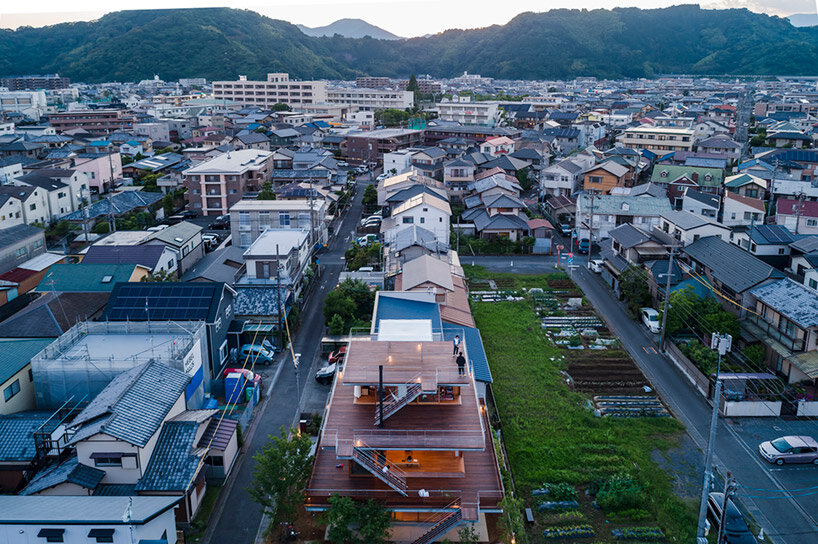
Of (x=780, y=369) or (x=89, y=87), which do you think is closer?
(x=780, y=369)

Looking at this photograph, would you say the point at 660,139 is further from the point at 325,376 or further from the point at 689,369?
the point at 325,376

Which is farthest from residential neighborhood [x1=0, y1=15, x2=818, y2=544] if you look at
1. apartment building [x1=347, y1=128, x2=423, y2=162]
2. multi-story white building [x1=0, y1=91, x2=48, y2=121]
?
multi-story white building [x1=0, y1=91, x2=48, y2=121]

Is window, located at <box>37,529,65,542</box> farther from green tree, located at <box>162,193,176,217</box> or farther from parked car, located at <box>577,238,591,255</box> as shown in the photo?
green tree, located at <box>162,193,176,217</box>

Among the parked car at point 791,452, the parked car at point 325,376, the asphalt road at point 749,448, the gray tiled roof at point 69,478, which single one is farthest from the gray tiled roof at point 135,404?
the parked car at point 791,452

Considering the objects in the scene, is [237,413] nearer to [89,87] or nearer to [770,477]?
[770,477]

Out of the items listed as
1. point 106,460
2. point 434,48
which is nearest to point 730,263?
point 106,460

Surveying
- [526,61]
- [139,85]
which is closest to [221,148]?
[139,85]

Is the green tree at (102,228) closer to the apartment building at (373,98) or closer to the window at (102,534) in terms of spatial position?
the window at (102,534)
